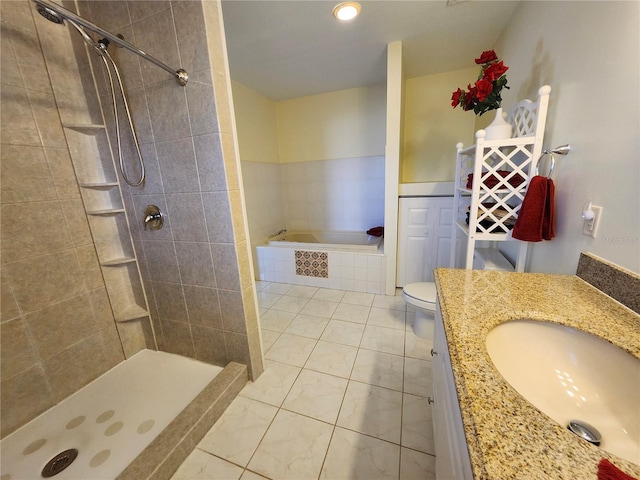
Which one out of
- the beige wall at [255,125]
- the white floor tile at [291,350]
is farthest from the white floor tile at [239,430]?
the beige wall at [255,125]

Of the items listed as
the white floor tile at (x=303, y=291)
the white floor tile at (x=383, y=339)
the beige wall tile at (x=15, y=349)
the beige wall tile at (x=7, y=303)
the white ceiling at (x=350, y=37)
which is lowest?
the white floor tile at (x=383, y=339)

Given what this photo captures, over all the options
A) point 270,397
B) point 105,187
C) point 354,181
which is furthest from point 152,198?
point 354,181

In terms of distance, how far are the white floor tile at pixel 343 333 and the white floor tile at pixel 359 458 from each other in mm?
668

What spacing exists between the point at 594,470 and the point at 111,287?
2.10 meters

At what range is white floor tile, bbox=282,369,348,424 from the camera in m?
1.29

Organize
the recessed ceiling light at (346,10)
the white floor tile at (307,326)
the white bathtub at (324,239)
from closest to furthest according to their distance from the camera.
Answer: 1. the recessed ceiling light at (346,10)
2. the white floor tile at (307,326)
3. the white bathtub at (324,239)

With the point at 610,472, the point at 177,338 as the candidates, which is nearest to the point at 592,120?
the point at 610,472

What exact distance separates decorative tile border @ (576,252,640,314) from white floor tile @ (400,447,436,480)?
947 mm

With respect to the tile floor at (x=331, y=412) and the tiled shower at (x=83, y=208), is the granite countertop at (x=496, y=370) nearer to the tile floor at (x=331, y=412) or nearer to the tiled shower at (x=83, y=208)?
the tile floor at (x=331, y=412)

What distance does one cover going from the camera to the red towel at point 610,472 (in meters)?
0.32

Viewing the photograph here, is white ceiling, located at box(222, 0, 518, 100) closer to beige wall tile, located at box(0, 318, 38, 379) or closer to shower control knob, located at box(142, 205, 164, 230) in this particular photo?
shower control knob, located at box(142, 205, 164, 230)

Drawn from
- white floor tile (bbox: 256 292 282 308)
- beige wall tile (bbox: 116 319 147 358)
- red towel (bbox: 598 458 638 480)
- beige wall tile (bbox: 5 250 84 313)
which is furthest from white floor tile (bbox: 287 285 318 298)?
red towel (bbox: 598 458 638 480)

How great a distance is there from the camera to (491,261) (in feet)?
5.34

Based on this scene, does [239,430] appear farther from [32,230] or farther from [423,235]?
[423,235]
